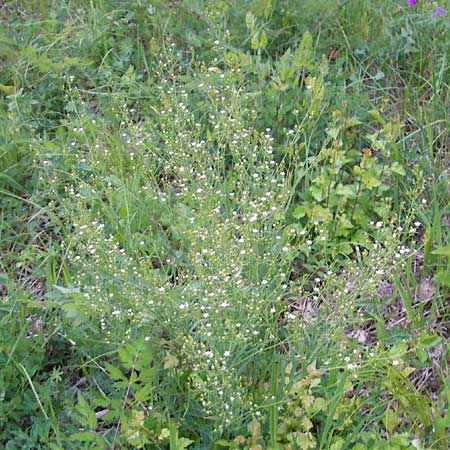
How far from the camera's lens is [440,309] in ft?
9.44

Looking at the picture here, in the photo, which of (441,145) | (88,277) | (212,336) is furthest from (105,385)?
(441,145)

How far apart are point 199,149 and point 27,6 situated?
2.01 m

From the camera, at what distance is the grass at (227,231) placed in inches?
93.7

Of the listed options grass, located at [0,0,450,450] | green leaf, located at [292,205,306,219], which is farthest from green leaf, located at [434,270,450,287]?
green leaf, located at [292,205,306,219]

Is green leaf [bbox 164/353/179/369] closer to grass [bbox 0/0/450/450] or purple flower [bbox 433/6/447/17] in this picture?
grass [bbox 0/0/450/450]

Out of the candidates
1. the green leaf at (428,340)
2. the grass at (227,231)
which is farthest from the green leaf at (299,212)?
the green leaf at (428,340)

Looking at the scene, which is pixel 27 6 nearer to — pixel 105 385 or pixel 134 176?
pixel 134 176

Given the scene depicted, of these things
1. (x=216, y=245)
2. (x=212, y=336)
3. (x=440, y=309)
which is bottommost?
(x=440, y=309)

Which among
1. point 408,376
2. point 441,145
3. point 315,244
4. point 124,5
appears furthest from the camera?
point 124,5

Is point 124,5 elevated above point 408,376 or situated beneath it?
elevated above

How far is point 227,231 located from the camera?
8.21 feet

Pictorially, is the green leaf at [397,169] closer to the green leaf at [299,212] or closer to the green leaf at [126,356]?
the green leaf at [299,212]

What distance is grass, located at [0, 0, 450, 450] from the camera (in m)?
2.38

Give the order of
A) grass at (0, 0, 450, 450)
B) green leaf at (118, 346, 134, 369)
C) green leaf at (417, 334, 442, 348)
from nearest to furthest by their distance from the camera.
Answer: green leaf at (118, 346, 134, 369), grass at (0, 0, 450, 450), green leaf at (417, 334, 442, 348)
